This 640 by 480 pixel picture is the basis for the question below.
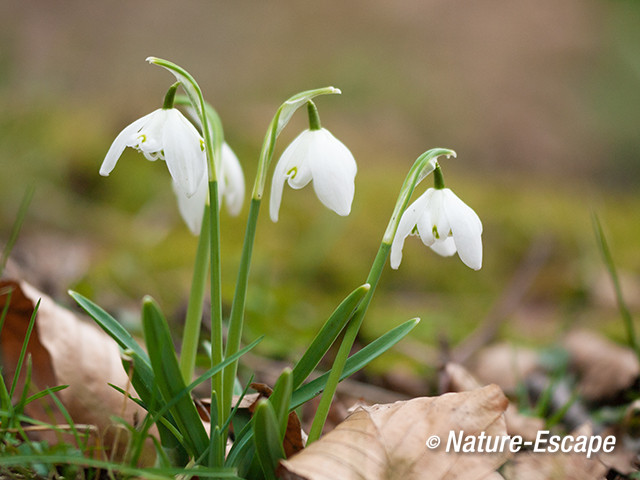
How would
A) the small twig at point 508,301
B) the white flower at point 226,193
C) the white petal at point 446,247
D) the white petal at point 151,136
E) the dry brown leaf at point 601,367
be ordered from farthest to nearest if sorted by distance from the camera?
1. the small twig at point 508,301
2. the dry brown leaf at point 601,367
3. the white flower at point 226,193
4. the white petal at point 446,247
5. the white petal at point 151,136

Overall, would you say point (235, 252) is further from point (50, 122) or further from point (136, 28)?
point (136, 28)

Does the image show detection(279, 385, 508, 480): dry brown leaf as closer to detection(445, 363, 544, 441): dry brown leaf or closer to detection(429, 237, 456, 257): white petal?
detection(429, 237, 456, 257): white petal

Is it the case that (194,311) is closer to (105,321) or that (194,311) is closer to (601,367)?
(105,321)

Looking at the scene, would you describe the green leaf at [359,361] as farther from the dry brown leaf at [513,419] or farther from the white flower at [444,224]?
the dry brown leaf at [513,419]

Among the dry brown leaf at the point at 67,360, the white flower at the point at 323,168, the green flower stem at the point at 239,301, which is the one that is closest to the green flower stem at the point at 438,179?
the white flower at the point at 323,168

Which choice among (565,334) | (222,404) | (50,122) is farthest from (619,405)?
(50,122)

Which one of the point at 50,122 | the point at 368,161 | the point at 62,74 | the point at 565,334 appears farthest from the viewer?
the point at 62,74

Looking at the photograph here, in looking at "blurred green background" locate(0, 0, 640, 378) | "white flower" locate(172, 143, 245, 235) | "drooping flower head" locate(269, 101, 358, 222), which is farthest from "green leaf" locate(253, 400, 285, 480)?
"blurred green background" locate(0, 0, 640, 378)
